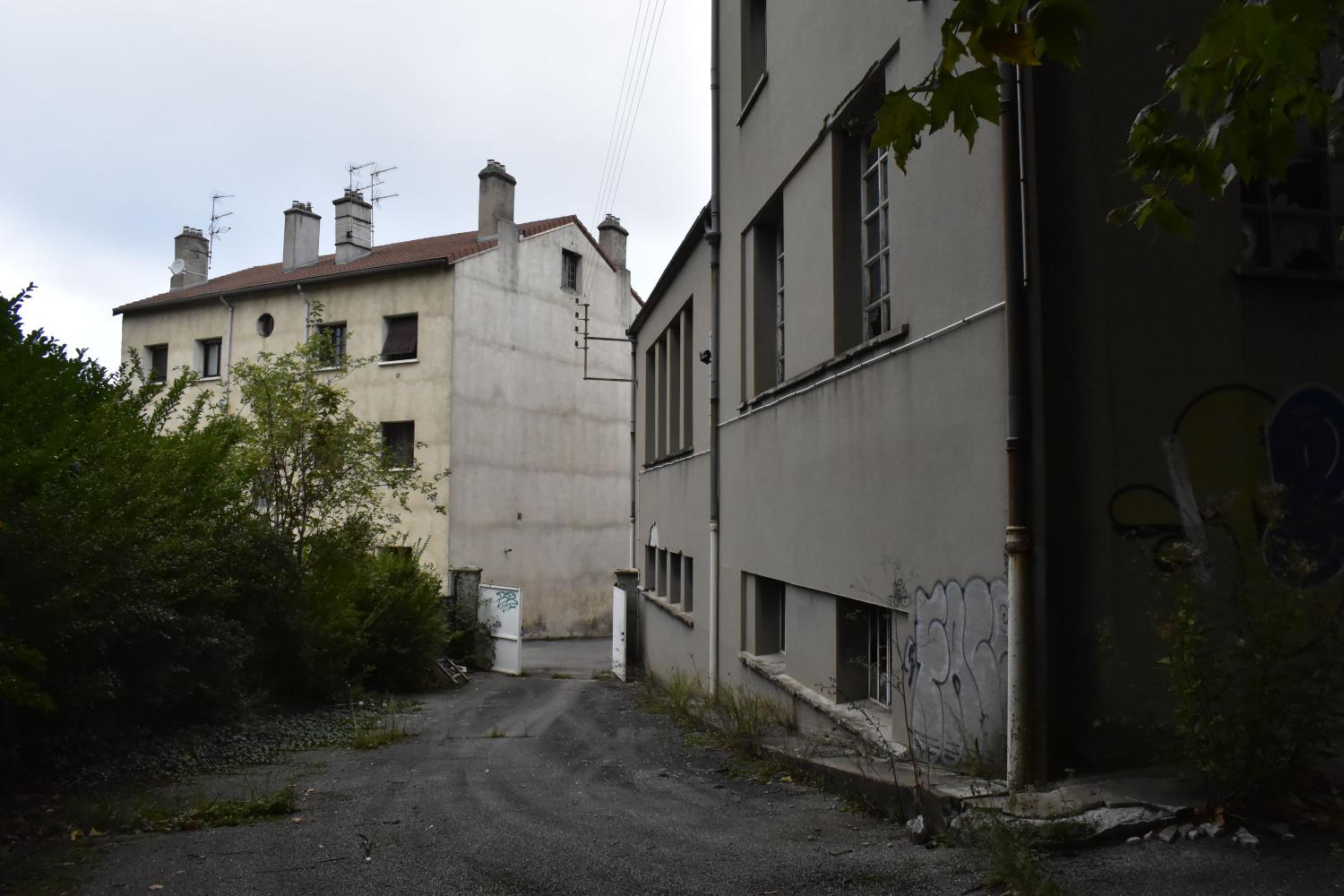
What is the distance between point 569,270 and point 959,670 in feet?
90.5

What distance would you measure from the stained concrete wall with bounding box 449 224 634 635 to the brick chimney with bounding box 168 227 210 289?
12.6 m

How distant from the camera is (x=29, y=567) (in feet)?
21.6

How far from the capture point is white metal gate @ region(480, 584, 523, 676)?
23172mm

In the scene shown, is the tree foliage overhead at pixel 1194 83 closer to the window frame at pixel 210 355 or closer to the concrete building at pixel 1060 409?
the concrete building at pixel 1060 409

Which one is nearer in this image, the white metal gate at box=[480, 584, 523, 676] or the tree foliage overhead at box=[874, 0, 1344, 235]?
the tree foliage overhead at box=[874, 0, 1344, 235]

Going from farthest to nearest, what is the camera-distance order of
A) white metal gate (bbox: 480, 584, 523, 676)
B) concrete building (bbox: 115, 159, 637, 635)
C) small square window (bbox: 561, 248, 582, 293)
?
small square window (bbox: 561, 248, 582, 293)
concrete building (bbox: 115, 159, 637, 635)
white metal gate (bbox: 480, 584, 523, 676)

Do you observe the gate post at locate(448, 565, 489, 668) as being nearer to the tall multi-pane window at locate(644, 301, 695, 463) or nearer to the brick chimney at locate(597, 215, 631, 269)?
the tall multi-pane window at locate(644, 301, 695, 463)

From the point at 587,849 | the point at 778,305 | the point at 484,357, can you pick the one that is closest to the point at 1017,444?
the point at 587,849

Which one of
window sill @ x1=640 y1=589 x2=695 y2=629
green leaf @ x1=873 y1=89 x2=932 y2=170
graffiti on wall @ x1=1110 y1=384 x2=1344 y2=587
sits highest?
green leaf @ x1=873 y1=89 x2=932 y2=170

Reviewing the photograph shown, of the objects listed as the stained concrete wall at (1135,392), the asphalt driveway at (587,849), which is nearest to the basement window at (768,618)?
the asphalt driveway at (587,849)

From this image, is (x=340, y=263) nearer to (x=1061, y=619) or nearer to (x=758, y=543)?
(x=758, y=543)

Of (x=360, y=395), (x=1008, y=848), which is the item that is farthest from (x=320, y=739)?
(x=360, y=395)

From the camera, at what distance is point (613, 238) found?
34.7 meters

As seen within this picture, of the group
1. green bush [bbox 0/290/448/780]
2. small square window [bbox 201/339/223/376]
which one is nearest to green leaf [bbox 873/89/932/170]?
green bush [bbox 0/290/448/780]
